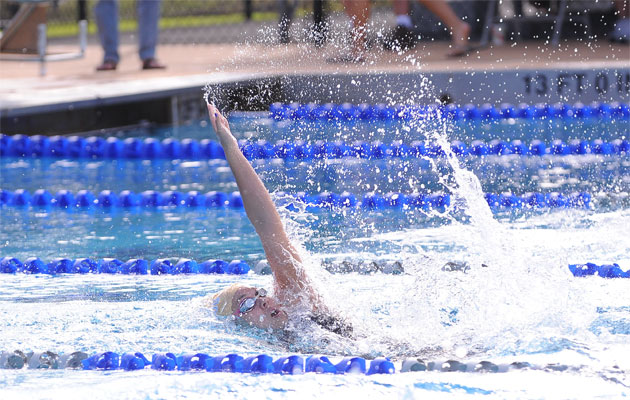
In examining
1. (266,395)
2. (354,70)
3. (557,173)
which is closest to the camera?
(266,395)

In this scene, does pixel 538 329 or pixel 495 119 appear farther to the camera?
pixel 495 119

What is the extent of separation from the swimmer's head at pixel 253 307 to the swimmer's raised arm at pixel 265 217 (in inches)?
2.4

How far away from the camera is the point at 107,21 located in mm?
6953

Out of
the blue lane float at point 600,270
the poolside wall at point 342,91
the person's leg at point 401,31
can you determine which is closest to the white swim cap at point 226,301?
the blue lane float at point 600,270

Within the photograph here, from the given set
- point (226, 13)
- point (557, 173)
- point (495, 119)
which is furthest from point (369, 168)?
point (226, 13)

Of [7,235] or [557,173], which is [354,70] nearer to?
[557,173]

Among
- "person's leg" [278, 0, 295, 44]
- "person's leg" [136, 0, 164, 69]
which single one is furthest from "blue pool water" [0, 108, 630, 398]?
"person's leg" [278, 0, 295, 44]

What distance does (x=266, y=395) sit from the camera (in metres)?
2.51

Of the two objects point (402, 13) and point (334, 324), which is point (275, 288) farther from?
point (402, 13)

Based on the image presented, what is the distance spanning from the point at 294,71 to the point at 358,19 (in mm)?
633

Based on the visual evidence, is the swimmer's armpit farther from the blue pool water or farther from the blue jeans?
the blue jeans

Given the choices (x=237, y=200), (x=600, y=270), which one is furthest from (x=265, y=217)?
(x=237, y=200)

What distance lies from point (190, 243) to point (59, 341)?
1.21m

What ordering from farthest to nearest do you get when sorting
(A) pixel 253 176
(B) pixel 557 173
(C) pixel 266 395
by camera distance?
(B) pixel 557 173 → (A) pixel 253 176 → (C) pixel 266 395
